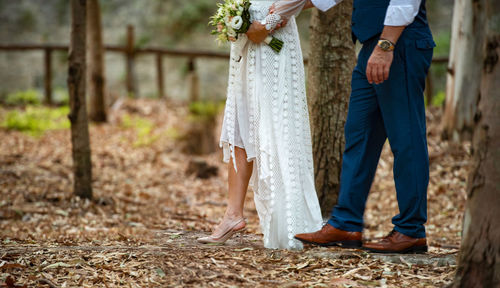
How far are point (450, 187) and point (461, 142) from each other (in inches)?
49.0

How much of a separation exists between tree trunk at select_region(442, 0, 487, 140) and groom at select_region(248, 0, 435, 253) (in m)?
4.38

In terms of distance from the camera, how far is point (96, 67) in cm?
944

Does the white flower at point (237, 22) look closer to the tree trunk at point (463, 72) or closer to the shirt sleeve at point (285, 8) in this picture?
the shirt sleeve at point (285, 8)

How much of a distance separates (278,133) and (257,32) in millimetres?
634

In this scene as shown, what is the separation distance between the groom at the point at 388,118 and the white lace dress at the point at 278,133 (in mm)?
126

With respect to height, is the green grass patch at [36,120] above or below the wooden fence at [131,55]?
below

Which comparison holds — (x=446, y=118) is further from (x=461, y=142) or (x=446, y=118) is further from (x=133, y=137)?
(x=133, y=137)

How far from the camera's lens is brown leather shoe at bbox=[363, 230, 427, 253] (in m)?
3.03

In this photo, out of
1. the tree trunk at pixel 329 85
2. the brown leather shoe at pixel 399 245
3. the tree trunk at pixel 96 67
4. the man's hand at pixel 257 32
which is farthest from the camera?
the tree trunk at pixel 96 67

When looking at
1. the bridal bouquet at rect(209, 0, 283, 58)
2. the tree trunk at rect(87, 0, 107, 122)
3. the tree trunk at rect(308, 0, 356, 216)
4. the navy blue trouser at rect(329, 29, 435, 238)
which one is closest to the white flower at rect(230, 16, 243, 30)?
the bridal bouquet at rect(209, 0, 283, 58)

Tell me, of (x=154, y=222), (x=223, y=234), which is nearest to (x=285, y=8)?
(x=223, y=234)

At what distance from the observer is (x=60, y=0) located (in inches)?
776

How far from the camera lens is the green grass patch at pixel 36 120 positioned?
888cm

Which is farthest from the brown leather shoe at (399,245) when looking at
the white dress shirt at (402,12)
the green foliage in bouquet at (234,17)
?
the green foliage in bouquet at (234,17)
